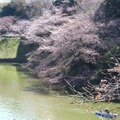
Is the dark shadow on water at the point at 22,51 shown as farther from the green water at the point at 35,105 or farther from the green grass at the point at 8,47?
the green water at the point at 35,105

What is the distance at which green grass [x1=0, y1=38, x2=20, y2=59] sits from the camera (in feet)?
Result: 94.9

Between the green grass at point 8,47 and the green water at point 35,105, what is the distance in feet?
34.0

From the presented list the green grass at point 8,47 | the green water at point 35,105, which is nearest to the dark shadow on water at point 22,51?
the green grass at point 8,47

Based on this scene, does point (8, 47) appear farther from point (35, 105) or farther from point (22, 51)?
point (35, 105)

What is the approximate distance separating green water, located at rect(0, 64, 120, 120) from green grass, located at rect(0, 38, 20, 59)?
10.4 metres

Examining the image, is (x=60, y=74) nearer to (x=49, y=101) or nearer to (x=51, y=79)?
(x=51, y=79)

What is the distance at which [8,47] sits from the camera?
30125 mm

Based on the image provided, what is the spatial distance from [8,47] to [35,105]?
59.3ft

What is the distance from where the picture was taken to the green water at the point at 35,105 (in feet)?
36.3

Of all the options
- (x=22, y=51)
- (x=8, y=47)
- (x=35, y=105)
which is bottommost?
(x=35, y=105)

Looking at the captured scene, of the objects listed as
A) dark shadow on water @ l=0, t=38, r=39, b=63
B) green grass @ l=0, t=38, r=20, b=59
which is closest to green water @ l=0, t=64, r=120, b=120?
dark shadow on water @ l=0, t=38, r=39, b=63

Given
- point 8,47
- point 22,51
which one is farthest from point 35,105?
point 8,47

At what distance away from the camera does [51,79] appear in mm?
16312

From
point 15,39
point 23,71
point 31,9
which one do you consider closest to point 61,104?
point 23,71
